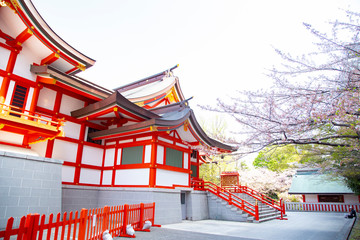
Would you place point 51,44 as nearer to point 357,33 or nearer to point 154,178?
point 154,178

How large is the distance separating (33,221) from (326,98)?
7136mm

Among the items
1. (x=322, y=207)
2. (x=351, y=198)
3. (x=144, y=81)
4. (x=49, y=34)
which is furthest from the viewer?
(x=322, y=207)

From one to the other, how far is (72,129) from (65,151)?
1.24 m

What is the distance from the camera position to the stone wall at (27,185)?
308 inches

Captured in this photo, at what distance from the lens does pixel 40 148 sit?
10.2 metres

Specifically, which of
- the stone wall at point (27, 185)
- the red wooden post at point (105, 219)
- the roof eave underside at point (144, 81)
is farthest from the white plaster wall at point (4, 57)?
the roof eave underside at point (144, 81)

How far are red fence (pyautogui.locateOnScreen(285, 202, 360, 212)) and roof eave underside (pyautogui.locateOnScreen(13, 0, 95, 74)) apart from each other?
78.5 feet

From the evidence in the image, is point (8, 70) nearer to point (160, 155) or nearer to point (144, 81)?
point (160, 155)

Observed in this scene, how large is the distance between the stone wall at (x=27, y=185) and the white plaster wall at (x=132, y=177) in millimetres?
3204

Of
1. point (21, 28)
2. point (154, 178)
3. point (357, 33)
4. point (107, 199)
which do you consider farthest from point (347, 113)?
point (21, 28)

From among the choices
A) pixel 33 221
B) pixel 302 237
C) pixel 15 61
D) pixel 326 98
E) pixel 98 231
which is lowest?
pixel 302 237

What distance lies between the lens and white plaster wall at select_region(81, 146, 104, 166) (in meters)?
12.1

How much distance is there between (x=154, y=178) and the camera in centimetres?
1110

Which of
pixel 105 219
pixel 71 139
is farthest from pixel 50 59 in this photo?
pixel 105 219
